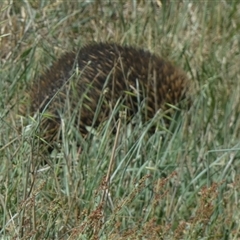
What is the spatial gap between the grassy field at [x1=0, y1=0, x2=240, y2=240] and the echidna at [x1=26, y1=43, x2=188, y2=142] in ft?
0.43

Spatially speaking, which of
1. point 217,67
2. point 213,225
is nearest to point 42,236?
point 213,225

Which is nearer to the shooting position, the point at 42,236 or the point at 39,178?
the point at 42,236

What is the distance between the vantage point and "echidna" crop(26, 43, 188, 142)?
15.6 feet

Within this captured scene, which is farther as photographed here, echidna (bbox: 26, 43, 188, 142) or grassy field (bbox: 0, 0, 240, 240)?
echidna (bbox: 26, 43, 188, 142)

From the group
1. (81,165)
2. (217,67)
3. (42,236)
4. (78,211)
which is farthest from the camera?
(217,67)

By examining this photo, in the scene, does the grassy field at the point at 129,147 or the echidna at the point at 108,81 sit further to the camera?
the echidna at the point at 108,81

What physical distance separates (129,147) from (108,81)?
110 centimetres

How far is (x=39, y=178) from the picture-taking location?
3436mm

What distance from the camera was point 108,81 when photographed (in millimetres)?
4934

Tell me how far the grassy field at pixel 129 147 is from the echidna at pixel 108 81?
0.13 m

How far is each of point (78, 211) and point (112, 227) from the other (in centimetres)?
27

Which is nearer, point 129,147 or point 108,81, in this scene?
point 129,147

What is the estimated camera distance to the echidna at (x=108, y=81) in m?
4.76

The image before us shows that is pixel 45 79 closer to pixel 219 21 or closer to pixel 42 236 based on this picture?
pixel 219 21
